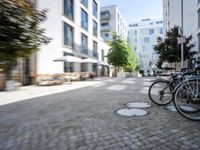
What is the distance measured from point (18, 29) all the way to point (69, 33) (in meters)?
21.6

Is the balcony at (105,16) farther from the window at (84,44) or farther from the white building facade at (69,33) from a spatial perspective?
the window at (84,44)

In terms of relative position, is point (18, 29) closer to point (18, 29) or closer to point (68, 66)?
point (18, 29)

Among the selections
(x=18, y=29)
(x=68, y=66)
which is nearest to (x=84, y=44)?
(x=68, y=66)

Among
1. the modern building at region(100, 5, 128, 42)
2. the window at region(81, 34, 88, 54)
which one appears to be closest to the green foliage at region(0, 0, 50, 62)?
the window at region(81, 34, 88, 54)

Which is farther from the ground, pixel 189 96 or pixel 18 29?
pixel 18 29

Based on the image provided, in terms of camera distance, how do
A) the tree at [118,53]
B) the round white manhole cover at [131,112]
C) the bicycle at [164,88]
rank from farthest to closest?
1. the tree at [118,53]
2. the bicycle at [164,88]
3. the round white manhole cover at [131,112]

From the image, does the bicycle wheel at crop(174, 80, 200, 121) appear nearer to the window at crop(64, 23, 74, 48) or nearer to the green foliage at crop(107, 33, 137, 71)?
the window at crop(64, 23, 74, 48)

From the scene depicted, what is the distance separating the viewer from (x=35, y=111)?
6.12m

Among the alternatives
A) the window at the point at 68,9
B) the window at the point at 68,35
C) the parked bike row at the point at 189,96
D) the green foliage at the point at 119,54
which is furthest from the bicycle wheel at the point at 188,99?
the green foliage at the point at 119,54

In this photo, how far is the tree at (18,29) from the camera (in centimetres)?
230

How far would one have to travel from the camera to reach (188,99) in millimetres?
5066

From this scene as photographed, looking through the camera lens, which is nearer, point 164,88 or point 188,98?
point 188,98

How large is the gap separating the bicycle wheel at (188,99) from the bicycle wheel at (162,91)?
132 cm

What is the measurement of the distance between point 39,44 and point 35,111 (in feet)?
12.0
